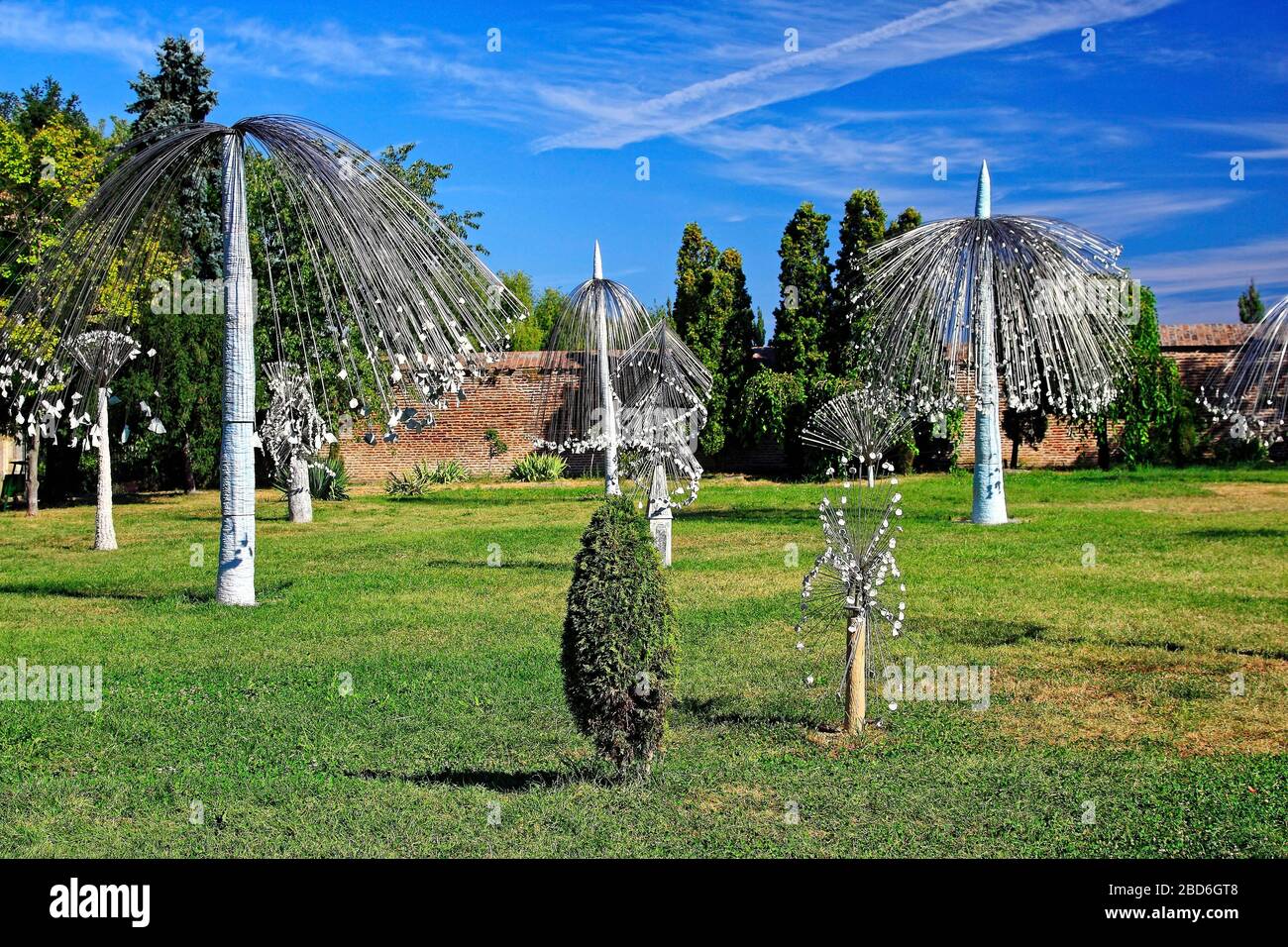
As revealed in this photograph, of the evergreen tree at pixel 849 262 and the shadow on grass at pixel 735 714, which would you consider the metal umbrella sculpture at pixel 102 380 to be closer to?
the shadow on grass at pixel 735 714

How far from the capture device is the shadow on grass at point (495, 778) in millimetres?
5906

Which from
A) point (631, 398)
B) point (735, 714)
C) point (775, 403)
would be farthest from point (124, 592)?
point (775, 403)

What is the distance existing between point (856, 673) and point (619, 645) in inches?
74.4

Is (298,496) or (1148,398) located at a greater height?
(1148,398)

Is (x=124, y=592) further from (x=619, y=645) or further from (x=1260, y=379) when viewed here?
(x=1260, y=379)

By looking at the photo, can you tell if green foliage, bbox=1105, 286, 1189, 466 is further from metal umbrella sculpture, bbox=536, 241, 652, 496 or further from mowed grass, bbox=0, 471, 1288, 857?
mowed grass, bbox=0, 471, 1288, 857

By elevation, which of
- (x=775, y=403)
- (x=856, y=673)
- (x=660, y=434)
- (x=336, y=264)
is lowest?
(x=856, y=673)

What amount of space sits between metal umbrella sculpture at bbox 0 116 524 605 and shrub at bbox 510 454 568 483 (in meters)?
17.2

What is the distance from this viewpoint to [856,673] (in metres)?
6.79

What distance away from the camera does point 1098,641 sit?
9.17m

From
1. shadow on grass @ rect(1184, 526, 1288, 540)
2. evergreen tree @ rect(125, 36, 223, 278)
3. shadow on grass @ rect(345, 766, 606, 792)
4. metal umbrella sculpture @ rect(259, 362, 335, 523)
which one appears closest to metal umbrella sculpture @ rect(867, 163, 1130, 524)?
shadow on grass @ rect(1184, 526, 1288, 540)
